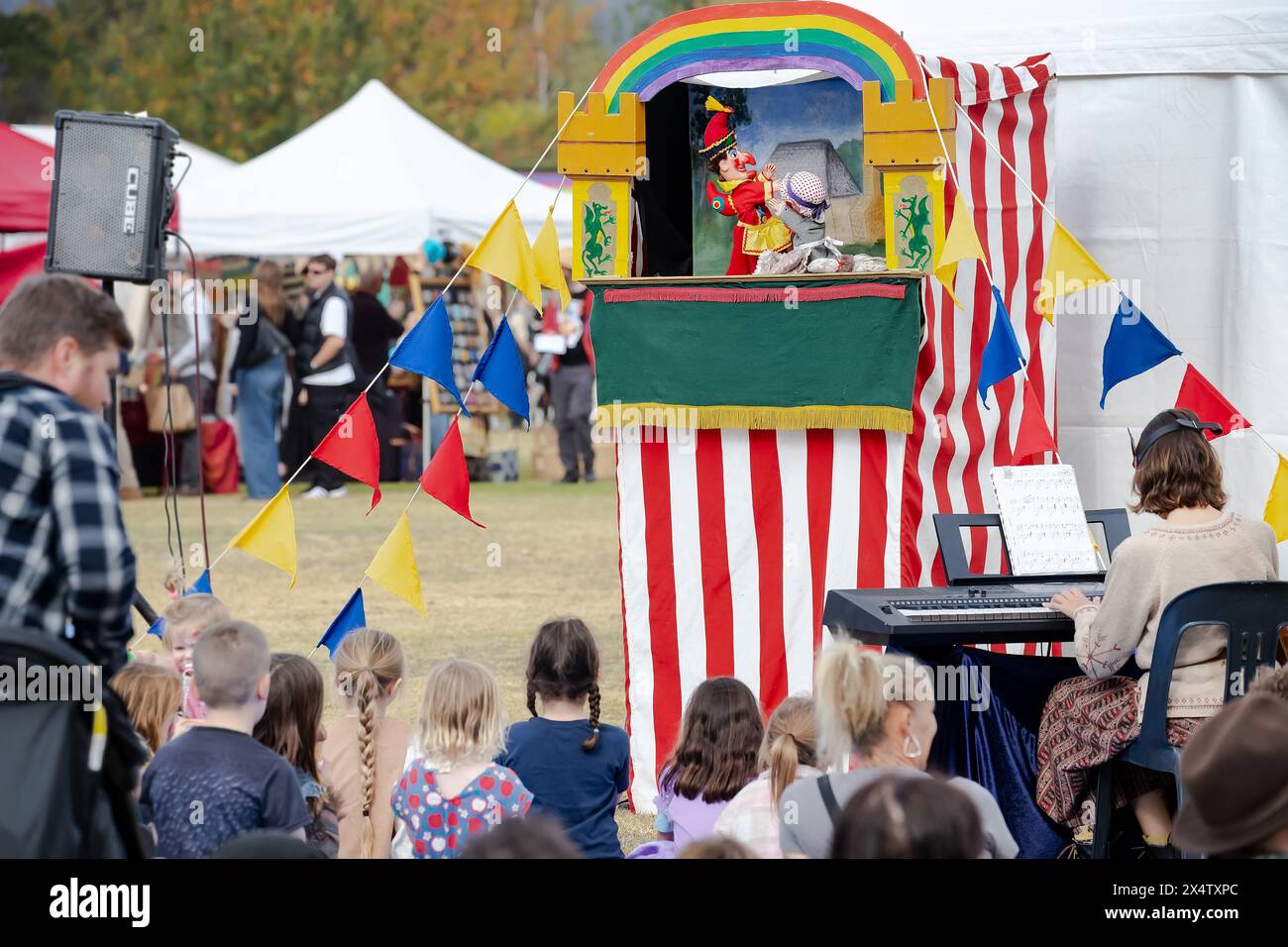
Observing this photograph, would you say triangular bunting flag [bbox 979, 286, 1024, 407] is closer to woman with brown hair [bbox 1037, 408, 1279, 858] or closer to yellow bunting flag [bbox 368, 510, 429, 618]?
woman with brown hair [bbox 1037, 408, 1279, 858]

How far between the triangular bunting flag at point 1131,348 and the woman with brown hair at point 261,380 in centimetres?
981

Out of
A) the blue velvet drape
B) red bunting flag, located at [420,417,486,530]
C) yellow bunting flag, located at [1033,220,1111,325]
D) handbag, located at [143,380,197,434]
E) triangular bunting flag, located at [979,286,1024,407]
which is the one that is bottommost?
the blue velvet drape

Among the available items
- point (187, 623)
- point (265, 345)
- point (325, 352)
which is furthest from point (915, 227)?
point (265, 345)

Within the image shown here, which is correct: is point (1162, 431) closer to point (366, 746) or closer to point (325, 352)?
point (366, 746)

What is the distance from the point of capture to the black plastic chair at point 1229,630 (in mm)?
4211

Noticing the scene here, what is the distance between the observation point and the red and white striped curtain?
5.62 metres

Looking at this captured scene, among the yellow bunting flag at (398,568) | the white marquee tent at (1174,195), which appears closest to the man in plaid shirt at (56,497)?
the yellow bunting flag at (398,568)

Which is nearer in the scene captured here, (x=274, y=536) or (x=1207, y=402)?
(x=274, y=536)

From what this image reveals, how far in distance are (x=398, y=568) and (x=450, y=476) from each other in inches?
14.4

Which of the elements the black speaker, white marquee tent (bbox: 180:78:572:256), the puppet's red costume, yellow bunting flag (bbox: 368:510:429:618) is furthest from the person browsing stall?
yellow bunting flag (bbox: 368:510:429:618)

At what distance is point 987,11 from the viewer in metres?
6.96

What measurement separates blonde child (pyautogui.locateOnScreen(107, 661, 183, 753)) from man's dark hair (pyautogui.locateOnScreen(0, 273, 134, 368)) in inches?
46.3

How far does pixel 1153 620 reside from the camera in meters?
4.39
